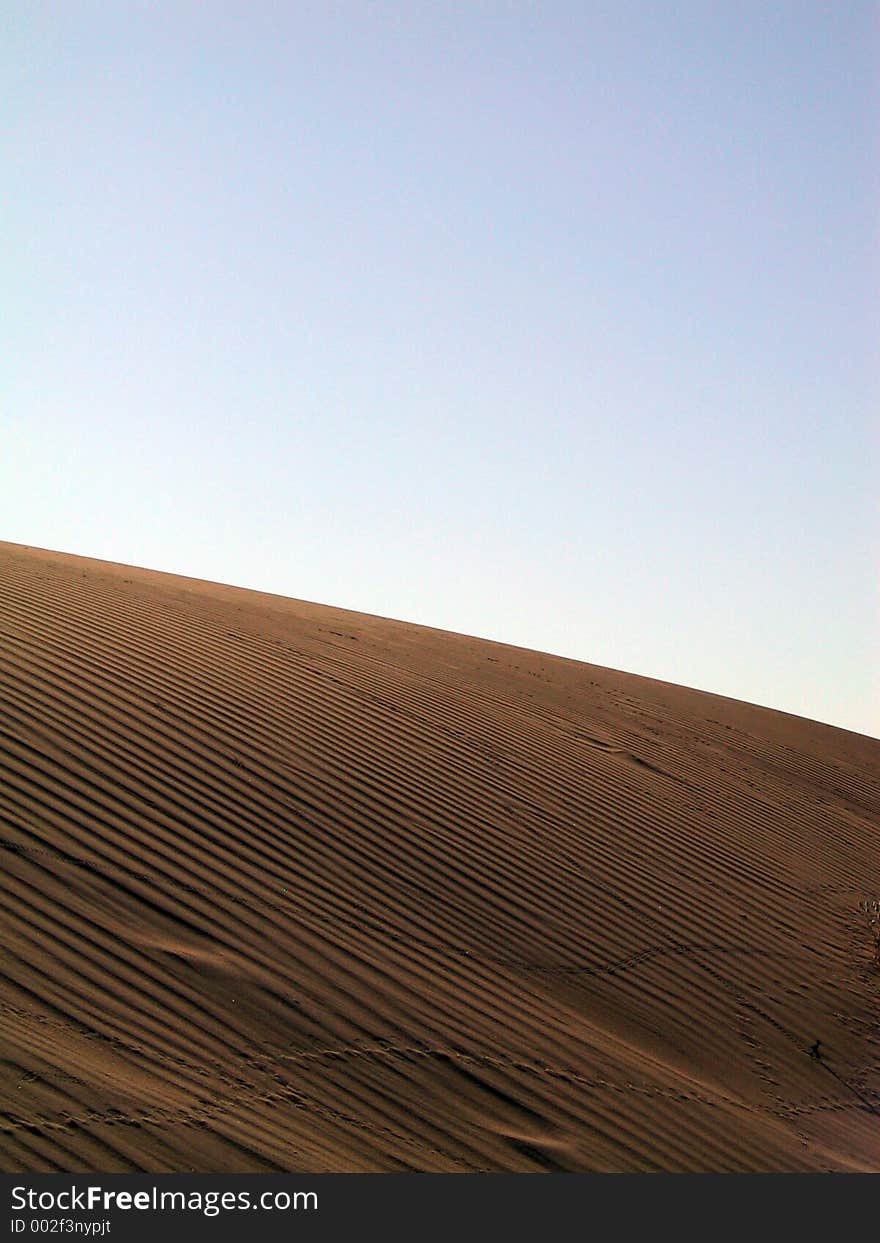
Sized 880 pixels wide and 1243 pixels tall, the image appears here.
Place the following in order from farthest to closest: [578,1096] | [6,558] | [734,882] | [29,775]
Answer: [6,558], [734,882], [29,775], [578,1096]

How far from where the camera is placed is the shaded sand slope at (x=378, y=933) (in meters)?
5.31

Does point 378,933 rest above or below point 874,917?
below

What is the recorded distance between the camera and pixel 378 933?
725 centimetres

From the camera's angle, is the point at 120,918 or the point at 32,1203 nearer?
the point at 32,1203

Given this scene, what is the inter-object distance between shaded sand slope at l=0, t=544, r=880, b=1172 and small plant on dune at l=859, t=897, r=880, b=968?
0.43ft

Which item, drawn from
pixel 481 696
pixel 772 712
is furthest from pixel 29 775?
pixel 772 712

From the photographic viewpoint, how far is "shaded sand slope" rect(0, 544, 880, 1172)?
5312mm

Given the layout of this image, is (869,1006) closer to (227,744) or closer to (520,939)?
(520,939)

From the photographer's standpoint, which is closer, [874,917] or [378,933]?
[378,933]

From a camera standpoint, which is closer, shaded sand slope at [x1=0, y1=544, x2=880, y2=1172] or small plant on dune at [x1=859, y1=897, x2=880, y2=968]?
shaded sand slope at [x1=0, y1=544, x2=880, y2=1172]

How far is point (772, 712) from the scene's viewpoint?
901 inches

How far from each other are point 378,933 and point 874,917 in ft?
17.5

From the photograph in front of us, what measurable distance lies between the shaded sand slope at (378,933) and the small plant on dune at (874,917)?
0.13 metres

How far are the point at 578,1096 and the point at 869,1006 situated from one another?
12.0 ft
